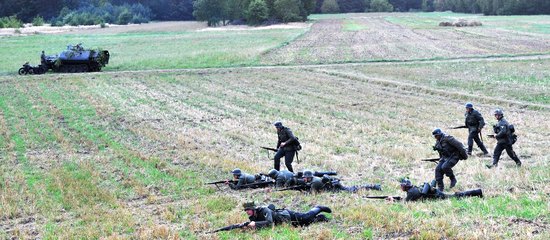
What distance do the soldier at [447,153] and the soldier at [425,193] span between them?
3.86 feet

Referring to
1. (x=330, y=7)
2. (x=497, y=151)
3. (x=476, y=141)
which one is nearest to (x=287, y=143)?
(x=497, y=151)

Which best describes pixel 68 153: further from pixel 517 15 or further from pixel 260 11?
pixel 517 15

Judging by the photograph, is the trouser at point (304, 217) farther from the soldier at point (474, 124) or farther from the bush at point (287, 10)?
the bush at point (287, 10)

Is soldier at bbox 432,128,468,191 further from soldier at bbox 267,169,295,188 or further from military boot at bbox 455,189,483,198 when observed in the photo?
soldier at bbox 267,169,295,188

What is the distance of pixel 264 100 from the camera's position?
116ft

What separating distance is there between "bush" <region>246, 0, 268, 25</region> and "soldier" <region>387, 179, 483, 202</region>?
4049 inches

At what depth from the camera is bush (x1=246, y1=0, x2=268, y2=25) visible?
116 meters

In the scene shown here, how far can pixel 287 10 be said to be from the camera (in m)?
121

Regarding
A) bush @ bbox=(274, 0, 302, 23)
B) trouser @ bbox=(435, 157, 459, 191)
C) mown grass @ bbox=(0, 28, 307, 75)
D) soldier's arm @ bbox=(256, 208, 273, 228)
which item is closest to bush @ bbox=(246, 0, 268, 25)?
bush @ bbox=(274, 0, 302, 23)

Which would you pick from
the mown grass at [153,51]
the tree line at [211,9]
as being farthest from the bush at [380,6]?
the mown grass at [153,51]

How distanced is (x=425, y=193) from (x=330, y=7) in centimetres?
15846

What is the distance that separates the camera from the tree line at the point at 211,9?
121 m

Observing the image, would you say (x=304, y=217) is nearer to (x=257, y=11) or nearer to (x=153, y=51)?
Result: (x=153, y=51)

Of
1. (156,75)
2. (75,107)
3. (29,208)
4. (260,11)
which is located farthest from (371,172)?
(260,11)
